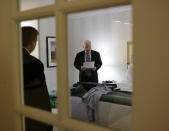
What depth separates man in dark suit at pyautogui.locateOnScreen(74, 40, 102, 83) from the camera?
12.8ft

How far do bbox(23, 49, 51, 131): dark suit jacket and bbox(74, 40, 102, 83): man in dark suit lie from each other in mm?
2387

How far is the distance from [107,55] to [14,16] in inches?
176

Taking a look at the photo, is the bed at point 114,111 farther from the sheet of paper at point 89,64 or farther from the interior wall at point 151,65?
the interior wall at point 151,65

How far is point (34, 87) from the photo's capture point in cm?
146

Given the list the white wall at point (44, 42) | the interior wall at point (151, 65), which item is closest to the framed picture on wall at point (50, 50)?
the white wall at point (44, 42)

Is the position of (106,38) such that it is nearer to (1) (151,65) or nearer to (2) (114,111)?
(2) (114,111)

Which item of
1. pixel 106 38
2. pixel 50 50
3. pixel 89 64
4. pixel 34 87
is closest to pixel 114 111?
pixel 89 64

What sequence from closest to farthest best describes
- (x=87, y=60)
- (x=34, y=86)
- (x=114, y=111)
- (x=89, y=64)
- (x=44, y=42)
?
(x=34, y=86) < (x=114, y=111) < (x=89, y=64) < (x=87, y=60) < (x=44, y=42)

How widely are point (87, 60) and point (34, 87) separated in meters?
2.49

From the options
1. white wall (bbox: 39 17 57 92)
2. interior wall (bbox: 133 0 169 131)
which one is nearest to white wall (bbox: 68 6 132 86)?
white wall (bbox: 39 17 57 92)

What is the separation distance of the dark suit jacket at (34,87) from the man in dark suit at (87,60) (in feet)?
7.83

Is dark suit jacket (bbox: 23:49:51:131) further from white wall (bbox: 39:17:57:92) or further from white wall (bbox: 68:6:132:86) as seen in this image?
white wall (bbox: 68:6:132:86)

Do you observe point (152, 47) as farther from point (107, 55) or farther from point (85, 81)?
point (107, 55)

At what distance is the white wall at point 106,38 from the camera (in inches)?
191
